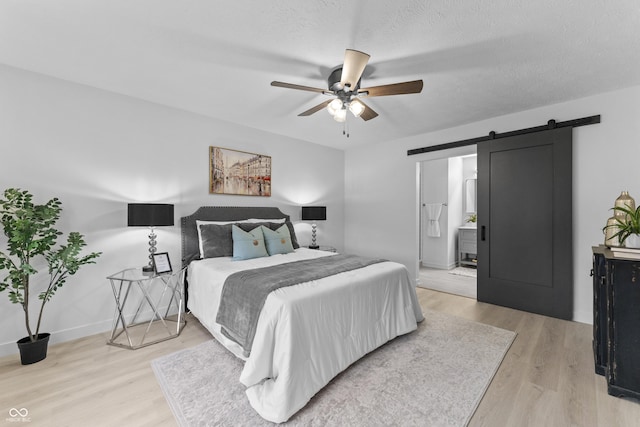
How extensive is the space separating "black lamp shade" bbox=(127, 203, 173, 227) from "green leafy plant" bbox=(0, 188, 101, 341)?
0.45 metres

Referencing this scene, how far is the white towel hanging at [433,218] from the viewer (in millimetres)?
5973

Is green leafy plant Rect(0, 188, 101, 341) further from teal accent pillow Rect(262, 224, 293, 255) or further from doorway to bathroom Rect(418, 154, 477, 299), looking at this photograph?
doorway to bathroom Rect(418, 154, 477, 299)

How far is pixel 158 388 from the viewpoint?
1970 millimetres

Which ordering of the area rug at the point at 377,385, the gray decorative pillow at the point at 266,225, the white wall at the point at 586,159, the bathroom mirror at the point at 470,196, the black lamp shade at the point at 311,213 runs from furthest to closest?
the bathroom mirror at the point at 470,196 → the black lamp shade at the point at 311,213 → the gray decorative pillow at the point at 266,225 → the white wall at the point at 586,159 → the area rug at the point at 377,385

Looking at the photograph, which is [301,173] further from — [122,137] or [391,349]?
[391,349]

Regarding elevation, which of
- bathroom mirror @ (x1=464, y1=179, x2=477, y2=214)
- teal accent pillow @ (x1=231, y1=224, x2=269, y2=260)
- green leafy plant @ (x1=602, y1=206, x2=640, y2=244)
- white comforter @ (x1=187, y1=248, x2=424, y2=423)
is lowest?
white comforter @ (x1=187, y1=248, x2=424, y2=423)

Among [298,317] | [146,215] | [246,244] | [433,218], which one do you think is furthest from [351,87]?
[433,218]

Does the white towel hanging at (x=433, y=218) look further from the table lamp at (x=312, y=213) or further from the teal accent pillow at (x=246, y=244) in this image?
the teal accent pillow at (x=246, y=244)

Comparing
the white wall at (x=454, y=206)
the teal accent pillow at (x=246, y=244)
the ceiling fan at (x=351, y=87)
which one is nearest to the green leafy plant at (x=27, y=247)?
the teal accent pillow at (x=246, y=244)

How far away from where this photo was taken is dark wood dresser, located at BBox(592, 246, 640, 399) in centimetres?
181

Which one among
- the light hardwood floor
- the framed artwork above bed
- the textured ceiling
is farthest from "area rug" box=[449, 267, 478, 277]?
the framed artwork above bed

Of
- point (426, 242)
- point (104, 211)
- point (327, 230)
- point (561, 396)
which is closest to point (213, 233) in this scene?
point (104, 211)

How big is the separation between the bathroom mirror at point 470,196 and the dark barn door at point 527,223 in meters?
2.79

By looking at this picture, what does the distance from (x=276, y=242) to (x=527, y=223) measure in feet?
10.6
